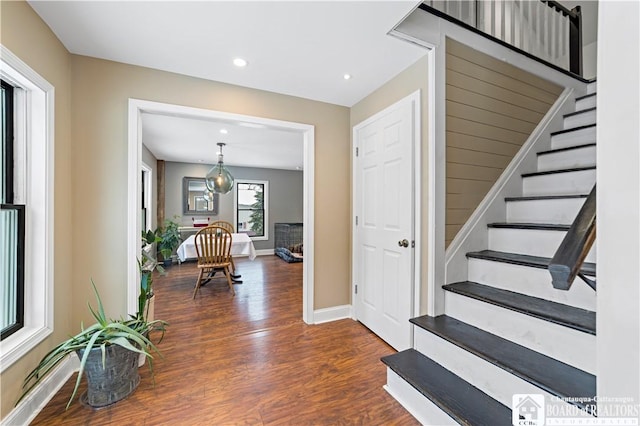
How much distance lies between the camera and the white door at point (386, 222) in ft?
7.19

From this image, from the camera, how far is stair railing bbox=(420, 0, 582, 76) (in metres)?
2.27

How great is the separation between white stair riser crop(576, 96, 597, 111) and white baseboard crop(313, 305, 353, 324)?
302cm

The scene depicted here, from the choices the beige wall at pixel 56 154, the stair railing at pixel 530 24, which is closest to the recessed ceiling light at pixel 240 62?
the beige wall at pixel 56 154

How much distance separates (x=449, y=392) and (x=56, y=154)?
111 inches

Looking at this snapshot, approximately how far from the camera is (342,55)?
2.06 metres

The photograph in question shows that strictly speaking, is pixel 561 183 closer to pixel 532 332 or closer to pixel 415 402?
pixel 532 332

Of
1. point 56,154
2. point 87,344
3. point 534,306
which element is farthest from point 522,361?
point 56,154

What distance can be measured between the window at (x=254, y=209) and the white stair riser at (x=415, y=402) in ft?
20.0

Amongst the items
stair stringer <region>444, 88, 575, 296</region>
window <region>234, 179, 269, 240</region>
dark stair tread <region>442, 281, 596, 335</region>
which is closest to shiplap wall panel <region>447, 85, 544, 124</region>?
stair stringer <region>444, 88, 575, 296</region>

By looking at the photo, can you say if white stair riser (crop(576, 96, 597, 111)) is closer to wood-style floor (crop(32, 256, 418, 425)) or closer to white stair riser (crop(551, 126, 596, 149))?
white stair riser (crop(551, 126, 596, 149))

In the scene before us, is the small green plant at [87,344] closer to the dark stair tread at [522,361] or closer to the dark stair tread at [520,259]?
the dark stair tread at [522,361]

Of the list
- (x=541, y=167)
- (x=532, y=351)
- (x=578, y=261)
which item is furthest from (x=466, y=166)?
(x=578, y=261)

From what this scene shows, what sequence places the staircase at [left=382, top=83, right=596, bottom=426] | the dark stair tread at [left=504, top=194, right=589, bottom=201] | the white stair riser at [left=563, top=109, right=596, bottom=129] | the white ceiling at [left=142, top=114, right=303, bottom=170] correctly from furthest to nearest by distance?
the white ceiling at [left=142, top=114, right=303, bottom=170] < the white stair riser at [left=563, top=109, right=596, bottom=129] < the dark stair tread at [left=504, top=194, right=589, bottom=201] < the staircase at [left=382, top=83, right=596, bottom=426]

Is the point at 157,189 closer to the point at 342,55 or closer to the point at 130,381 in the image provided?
the point at 130,381
